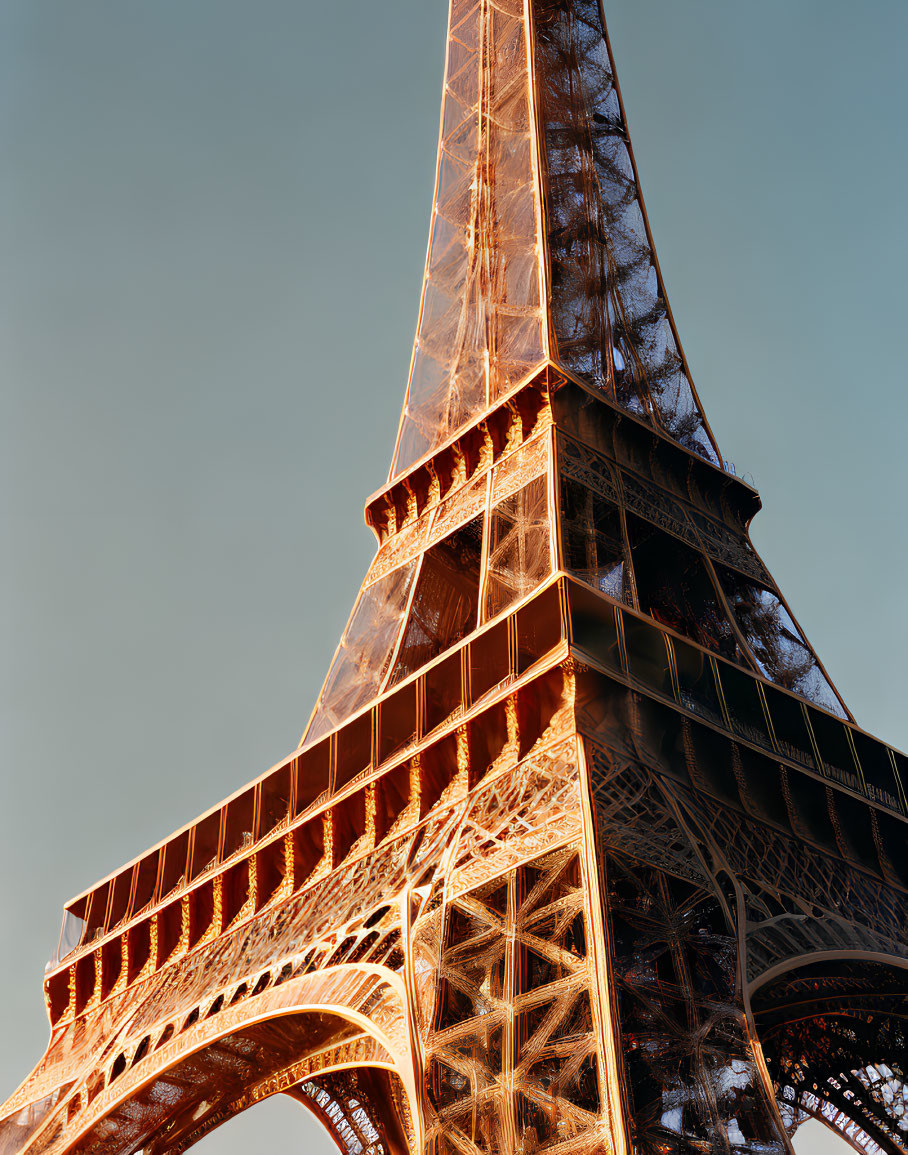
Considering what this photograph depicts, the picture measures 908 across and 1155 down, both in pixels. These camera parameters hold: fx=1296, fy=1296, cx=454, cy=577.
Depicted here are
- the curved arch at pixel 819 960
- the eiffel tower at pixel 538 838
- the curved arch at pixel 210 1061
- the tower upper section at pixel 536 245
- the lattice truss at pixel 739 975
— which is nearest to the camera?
the lattice truss at pixel 739 975

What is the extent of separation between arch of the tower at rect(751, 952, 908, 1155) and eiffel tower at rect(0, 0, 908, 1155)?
0.25 feet

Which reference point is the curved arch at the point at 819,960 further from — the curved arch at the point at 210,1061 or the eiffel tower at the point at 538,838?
the curved arch at the point at 210,1061

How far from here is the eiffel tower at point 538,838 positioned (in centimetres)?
1469

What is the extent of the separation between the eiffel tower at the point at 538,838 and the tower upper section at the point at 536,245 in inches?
5.1

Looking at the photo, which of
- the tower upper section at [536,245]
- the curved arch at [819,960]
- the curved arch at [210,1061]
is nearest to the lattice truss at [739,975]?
the curved arch at [819,960]

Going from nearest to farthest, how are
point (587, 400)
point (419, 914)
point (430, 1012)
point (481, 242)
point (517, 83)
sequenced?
point (430, 1012) → point (419, 914) → point (587, 400) → point (481, 242) → point (517, 83)

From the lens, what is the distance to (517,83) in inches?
1347

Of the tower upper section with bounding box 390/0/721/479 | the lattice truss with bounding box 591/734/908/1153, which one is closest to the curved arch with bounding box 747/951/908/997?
the lattice truss with bounding box 591/734/908/1153


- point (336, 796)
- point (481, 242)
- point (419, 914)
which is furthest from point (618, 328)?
point (419, 914)

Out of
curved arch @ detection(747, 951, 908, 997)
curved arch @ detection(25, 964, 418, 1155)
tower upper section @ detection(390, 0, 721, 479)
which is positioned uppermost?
tower upper section @ detection(390, 0, 721, 479)

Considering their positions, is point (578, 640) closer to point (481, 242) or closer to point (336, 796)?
point (336, 796)

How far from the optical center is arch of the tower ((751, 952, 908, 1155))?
18969 mm

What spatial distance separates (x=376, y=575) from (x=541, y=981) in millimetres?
13046

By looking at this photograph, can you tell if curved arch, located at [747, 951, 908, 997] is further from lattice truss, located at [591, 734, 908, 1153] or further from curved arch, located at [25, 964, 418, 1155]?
curved arch, located at [25, 964, 418, 1155]
